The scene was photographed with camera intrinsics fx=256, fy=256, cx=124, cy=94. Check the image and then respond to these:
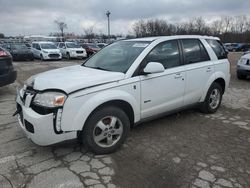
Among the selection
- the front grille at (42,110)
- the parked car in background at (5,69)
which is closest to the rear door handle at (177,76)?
the front grille at (42,110)

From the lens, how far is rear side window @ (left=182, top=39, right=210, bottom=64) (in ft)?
15.7

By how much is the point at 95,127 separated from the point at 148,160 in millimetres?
855

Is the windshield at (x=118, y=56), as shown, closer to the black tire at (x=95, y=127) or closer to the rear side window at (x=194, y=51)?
the black tire at (x=95, y=127)

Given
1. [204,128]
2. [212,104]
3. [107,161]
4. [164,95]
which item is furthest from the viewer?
[212,104]

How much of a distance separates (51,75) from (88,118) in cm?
102

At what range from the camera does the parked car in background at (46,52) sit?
21375 millimetres

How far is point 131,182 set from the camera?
3014mm

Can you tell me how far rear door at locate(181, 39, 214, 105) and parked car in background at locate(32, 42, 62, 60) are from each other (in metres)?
18.1

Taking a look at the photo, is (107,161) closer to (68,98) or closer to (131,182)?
(131,182)

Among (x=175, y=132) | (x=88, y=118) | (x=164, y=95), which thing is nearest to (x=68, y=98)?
(x=88, y=118)

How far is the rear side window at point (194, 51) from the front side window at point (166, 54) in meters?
0.24

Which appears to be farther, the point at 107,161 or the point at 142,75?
the point at 142,75

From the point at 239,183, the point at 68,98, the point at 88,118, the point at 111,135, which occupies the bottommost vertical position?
the point at 239,183

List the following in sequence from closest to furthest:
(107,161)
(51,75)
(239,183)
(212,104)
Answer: (239,183) → (107,161) → (51,75) → (212,104)
